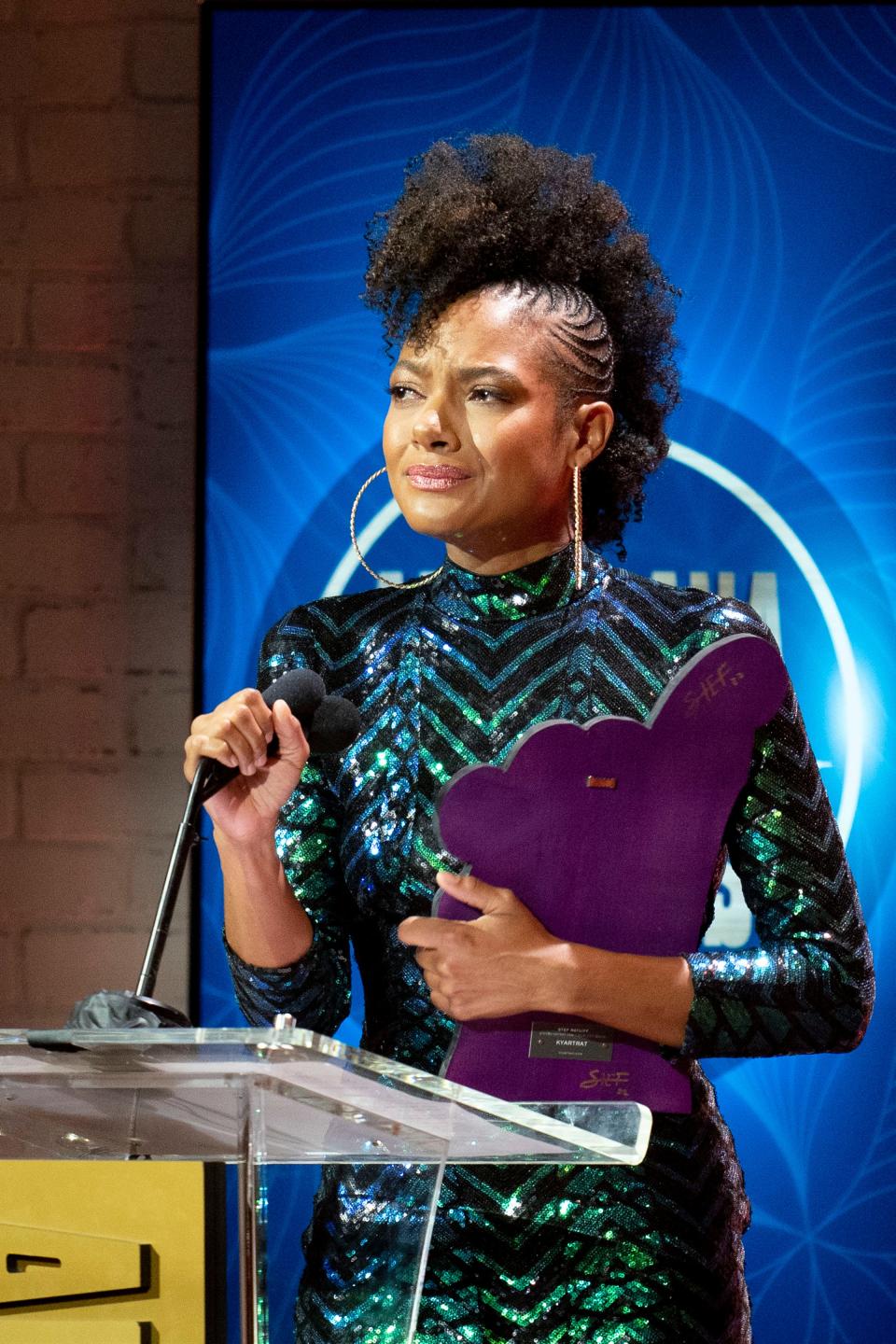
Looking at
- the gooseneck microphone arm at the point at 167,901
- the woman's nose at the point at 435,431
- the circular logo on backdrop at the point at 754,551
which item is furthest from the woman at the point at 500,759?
the circular logo on backdrop at the point at 754,551

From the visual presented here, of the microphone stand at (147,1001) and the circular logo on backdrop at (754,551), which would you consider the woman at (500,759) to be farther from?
the circular logo on backdrop at (754,551)

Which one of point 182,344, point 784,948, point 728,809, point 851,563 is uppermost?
point 182,344

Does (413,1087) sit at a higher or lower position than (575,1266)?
higher

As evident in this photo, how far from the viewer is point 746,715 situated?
154 cm

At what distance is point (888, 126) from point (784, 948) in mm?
1409

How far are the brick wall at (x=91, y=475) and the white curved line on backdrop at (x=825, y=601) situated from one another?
54cm

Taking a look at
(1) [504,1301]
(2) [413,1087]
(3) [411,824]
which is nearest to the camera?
(2) [413,1087]

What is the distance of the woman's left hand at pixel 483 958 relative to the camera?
58.9 inches

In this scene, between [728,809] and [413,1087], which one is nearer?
[413,1087]

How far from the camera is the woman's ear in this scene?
5.60ft

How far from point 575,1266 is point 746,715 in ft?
1.69

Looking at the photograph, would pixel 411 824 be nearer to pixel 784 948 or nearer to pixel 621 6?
pixel 784 948

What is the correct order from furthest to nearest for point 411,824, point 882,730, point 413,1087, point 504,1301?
point 882,730, point 411,824, point 504,1301, point 413,1087

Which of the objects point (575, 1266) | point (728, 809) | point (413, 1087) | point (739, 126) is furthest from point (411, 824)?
point (739, 126)
